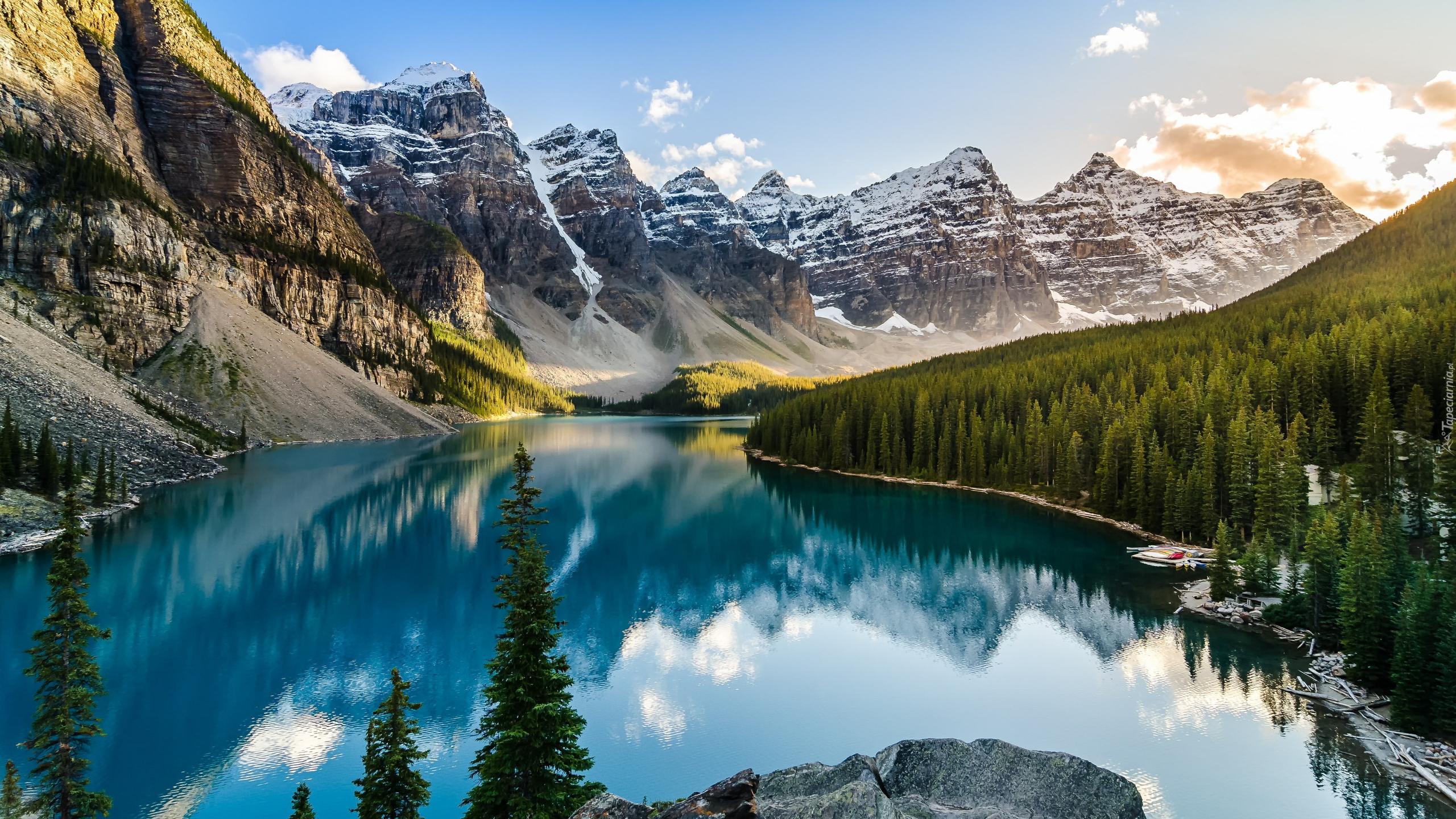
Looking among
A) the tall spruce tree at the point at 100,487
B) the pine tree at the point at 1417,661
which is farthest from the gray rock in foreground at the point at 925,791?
the tall spruce tree at the point at 100,487

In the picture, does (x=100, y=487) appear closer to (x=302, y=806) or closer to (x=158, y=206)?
(x=302, y=806)

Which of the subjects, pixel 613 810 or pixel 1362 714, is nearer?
pixel 613 810

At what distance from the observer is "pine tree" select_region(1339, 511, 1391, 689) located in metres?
21.4

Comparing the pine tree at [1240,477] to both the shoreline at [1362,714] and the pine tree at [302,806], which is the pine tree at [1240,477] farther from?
the pine tree at [302,806]

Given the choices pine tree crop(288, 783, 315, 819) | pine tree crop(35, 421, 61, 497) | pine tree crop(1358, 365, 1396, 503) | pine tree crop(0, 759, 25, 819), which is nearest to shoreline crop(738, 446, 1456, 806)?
pine tree crop(1358, 365, 1396, 503)

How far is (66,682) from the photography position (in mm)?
12094

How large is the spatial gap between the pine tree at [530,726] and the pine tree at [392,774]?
1.02 m

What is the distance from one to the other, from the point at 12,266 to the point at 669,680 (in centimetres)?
8383

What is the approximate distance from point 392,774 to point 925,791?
8.01 metres

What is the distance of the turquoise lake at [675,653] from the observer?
17406mm

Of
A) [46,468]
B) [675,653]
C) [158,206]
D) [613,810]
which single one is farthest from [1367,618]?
[158,206]

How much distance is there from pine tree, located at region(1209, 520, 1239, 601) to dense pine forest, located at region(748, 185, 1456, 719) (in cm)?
11

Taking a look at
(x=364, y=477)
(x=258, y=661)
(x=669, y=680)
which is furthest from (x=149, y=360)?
(x=669, y=680)

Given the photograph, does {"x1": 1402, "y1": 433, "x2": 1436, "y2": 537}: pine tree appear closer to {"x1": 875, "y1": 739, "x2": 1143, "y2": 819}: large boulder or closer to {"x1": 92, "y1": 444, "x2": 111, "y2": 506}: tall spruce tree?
{"x1": 875, "y1": 739, "x2": 1143, "y2": 819}: large boulder
